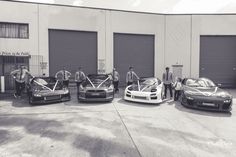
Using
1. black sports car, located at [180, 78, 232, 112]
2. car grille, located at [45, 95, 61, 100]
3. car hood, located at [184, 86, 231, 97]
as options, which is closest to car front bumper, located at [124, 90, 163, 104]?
black sports car, located at [180, 78, 232, 112]

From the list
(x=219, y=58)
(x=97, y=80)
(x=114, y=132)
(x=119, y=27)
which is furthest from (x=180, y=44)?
(x=114, y=132)

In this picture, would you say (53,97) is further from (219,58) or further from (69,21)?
(219,58)

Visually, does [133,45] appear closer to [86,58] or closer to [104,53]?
[104,53]

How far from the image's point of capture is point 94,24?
1356 centimetres

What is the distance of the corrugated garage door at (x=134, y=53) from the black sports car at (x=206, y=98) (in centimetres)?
646

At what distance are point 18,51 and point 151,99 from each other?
356 inches

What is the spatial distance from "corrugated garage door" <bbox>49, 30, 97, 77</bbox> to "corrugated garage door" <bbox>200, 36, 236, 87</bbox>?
27.4 ft

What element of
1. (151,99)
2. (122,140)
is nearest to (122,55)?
(151,99)

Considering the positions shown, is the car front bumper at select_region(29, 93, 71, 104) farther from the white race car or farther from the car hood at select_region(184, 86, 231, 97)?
the car hood at select_region(184, 86, 231, 97)

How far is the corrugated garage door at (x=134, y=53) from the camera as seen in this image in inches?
559

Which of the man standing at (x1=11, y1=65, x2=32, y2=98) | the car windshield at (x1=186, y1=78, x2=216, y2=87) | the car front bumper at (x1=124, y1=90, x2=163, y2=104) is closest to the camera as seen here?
the car front bumper at (x1=124, y1=90, x2=163, y2=104)

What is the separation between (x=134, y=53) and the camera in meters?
14.5

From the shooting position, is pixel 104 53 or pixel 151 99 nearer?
pixel 151 99

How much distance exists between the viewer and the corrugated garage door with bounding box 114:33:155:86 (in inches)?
559
